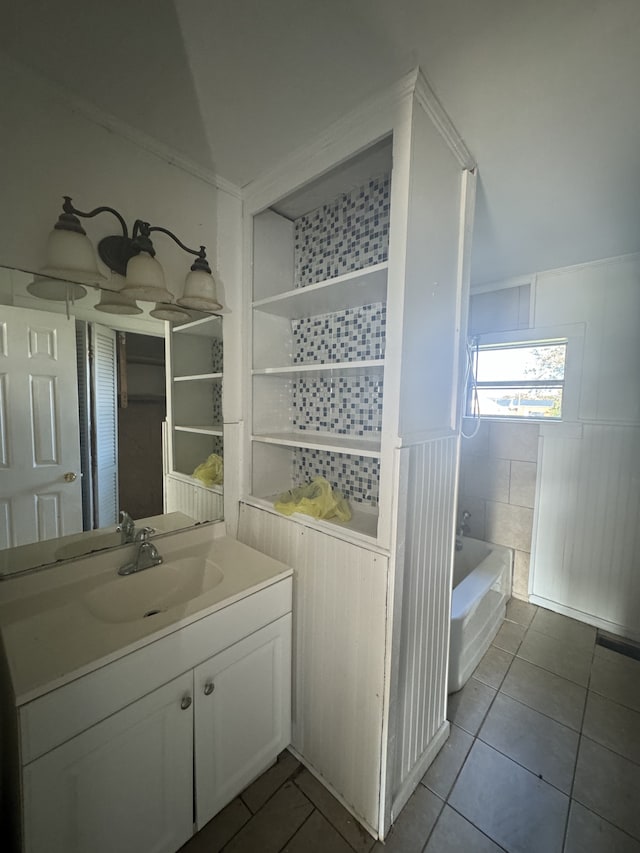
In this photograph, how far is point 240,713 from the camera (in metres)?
1.15

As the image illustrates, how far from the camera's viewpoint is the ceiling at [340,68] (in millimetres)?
800

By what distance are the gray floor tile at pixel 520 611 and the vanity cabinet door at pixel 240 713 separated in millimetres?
1767

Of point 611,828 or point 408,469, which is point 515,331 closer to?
point 408,469

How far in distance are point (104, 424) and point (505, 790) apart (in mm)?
2054

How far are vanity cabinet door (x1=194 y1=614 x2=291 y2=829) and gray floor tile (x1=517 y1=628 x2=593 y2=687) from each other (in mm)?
1537

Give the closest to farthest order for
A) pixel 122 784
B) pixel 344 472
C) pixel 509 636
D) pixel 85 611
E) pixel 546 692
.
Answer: pixel 122 784
pixel 85 611
pixel 344 472
pixel 546 692
pixel 509 636

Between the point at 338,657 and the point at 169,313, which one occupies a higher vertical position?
the point at 169,313

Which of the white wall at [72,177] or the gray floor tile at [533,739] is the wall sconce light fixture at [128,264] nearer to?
the white wall at [72,177]

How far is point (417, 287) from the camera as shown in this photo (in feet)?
3.45

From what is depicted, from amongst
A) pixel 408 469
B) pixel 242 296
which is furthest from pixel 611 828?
pixel 242 296

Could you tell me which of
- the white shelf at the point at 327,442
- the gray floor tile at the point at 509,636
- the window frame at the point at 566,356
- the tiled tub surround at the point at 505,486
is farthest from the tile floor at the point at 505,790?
the window frame at the point at 566,356

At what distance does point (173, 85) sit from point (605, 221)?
6.45ft

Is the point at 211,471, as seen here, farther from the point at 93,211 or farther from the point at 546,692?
the point at 546,692

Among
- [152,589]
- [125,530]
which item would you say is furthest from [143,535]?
[152,589]
